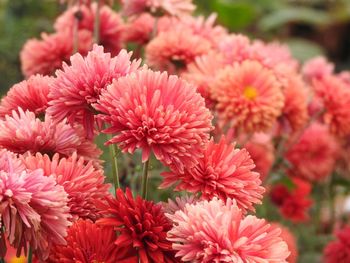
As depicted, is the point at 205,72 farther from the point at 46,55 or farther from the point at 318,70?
the point at 318,70

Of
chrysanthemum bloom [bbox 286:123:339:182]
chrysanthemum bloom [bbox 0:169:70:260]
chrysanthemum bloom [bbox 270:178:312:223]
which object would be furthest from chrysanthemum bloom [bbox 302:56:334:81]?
chrysanthemum bloom [bbox 0:169:70:260]

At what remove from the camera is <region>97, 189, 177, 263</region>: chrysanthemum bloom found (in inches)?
23.7

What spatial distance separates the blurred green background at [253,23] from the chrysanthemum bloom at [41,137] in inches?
29.4

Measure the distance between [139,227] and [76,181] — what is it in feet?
0.25

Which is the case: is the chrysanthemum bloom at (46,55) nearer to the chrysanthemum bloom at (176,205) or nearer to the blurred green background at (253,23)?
the blurred green background at (253,23)

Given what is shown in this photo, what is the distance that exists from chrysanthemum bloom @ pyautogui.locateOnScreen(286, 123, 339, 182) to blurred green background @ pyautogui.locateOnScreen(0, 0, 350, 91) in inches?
20.8

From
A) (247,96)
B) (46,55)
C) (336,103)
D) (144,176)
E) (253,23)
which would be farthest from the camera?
(253,23)

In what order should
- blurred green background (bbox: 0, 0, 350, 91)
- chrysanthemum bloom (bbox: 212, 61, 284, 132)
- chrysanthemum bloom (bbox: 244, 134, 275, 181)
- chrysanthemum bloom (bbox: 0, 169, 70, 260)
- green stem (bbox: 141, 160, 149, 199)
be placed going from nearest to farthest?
chrysanthemum bloom (bbox: 0, 169, 70, 260) → green stem (bbox: 141, 160, 149, 199) → chrysanthemum bloom (bbox: 212, 61, 284, 132) → chrysanthemum bloom (bbox: 244, 134, 275, 181) → blurred green background (bbox: 0, 0, 350, 91)

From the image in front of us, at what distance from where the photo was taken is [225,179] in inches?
25.4

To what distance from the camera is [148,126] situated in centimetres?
61

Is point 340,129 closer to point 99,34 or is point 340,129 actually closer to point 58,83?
point 99,34

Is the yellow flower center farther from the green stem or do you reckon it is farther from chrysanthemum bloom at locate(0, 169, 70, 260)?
chrysanthemum bloom at locate(0, 169, 70, 260)

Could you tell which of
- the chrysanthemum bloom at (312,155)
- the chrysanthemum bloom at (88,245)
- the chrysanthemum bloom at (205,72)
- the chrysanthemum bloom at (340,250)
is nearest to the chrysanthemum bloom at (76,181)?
the chrysanthemum bloom at (88,245)

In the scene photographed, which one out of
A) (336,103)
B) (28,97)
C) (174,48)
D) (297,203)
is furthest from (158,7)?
(297,203)
